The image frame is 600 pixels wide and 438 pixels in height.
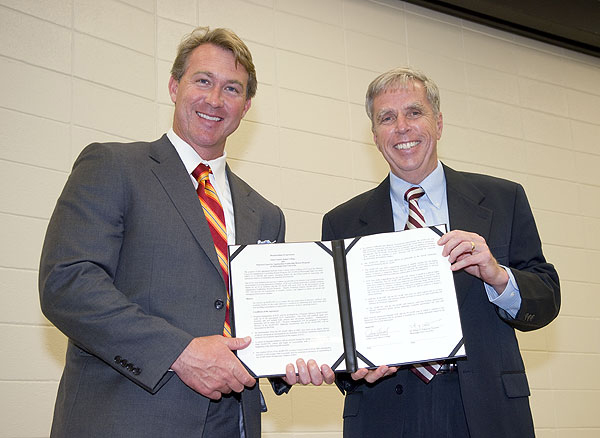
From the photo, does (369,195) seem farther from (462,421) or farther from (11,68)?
(11,68)

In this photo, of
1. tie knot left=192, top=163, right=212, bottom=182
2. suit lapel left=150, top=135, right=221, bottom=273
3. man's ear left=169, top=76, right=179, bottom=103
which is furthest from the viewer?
man's ear left=169, top=76, right=179, bottom=103

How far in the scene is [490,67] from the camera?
16.1 ft

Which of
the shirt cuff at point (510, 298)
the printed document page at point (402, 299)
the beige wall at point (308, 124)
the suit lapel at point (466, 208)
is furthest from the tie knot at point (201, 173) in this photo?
the beige wall at point (308, 124)

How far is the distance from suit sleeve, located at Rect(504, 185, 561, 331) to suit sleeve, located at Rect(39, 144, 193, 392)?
1.07 meters

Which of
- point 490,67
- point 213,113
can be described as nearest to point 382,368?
point 213,113

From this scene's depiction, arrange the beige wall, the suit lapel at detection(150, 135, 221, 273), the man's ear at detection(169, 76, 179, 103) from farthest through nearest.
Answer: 1. the beige wall
2. the man's ear at detection(169, 76, 179, 103)
3. the suit lapel at detection(150, 135, 221, 273)

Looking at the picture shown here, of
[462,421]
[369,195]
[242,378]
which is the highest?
[369,195]

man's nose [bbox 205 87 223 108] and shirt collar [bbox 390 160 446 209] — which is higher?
man's nose [bbox 205 87 223 108]

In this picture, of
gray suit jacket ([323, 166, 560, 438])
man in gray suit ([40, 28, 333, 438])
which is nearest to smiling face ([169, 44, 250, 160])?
man in gray suit ([40, 28, 333, 438])

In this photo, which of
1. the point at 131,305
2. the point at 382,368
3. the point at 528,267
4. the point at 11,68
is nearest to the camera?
the point at 131,305

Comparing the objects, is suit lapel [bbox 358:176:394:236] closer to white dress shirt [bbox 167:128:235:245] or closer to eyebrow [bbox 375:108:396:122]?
eyebrow [bbox 375:108:396:122]

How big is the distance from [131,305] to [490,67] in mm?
3739

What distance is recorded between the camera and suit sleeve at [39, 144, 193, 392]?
185 cm

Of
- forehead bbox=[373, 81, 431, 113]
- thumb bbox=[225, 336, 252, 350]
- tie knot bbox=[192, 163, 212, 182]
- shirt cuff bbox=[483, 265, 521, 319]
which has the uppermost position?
forehead bbox=[373, 81, 431, 113]
